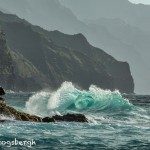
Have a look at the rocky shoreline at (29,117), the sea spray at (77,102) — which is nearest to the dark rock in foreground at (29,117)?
the rocky shoreline at (29,117)

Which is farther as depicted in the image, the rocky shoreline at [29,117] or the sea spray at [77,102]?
the sea spray at [77,102]

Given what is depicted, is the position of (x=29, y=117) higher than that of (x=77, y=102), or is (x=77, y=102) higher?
(x=77, y=102)

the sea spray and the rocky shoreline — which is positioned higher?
the sea spray

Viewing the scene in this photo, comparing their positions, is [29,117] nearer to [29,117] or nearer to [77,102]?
[29,117]

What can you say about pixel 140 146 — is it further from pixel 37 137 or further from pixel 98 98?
pixel 98 98

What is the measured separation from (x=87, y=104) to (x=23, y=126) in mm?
40737

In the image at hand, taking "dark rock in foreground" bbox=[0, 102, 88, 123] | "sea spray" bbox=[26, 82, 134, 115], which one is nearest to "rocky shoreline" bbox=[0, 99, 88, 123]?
"dark rock in foreground" bbox=[0, 102, 88, 123]

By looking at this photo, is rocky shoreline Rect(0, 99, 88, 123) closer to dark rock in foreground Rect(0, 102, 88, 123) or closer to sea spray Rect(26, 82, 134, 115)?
dark rock in foreground Rect(0, 102, 88, 123)

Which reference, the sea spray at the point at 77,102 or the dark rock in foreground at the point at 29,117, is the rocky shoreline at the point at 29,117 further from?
the sea spray at the point at 77,102

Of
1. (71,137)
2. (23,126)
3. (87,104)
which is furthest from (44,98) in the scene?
(71,137)

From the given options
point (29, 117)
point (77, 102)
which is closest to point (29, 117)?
point (29, 117)

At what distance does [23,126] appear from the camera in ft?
118

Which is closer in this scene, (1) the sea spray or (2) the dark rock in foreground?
(2) the dark rock in foreground

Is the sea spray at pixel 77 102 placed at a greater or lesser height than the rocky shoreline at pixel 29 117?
greater
